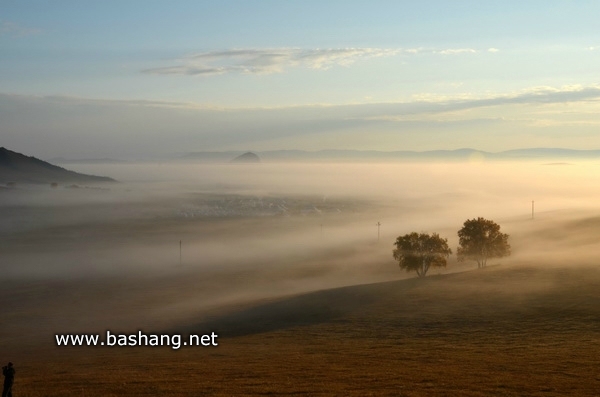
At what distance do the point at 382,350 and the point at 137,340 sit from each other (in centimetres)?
2509

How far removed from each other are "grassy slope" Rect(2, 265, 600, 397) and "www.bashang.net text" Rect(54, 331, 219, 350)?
1907 mm

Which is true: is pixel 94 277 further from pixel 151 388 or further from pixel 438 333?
pixel 151 388

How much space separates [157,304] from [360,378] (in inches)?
2309

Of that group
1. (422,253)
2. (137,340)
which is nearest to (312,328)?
(137,340)

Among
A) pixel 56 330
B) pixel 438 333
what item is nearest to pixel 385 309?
pixel 438 333

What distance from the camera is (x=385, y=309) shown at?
6600 centimetres

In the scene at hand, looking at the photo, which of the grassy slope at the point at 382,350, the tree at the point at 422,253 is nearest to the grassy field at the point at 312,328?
the grassy slope at the point at 382,350

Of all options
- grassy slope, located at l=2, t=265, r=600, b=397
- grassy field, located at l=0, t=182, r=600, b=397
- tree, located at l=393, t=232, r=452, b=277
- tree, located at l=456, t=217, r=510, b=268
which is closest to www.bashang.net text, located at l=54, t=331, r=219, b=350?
grassy field, located at l=0, t=182, r=600, b=397

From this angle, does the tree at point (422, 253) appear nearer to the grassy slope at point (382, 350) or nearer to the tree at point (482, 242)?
the tree at point (482, 242)

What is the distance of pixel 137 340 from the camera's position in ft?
193

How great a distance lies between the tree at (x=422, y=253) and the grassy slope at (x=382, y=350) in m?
14.8

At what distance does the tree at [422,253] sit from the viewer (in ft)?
316

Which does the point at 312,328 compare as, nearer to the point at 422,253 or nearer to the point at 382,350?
the point at 382,350

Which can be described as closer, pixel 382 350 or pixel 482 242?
pixel 382 350
